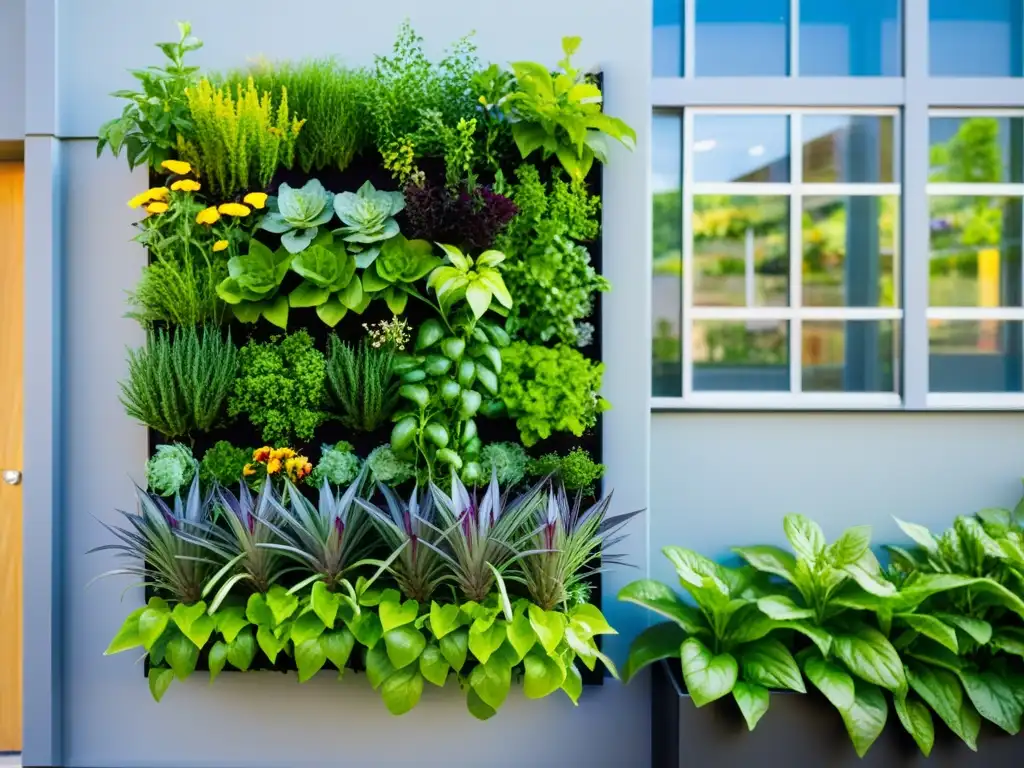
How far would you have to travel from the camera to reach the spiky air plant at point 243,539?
2445 mm

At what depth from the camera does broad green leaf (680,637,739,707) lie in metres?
2.31

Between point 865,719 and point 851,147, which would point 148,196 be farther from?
point 865,719

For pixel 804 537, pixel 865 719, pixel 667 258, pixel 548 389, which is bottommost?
pixel 865 719

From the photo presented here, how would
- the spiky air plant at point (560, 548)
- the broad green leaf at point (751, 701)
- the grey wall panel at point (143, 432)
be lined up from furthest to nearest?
the grey wall panel at point (143, 432) < the spiky air plant at point (560, 548) < the broad green leaf at point (751, 701)

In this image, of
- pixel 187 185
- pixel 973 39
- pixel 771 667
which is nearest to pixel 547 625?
pixel 771 667

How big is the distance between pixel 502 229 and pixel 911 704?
6.50 feet

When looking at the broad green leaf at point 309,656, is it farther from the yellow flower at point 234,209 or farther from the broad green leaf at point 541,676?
the yellow flower at point 234,209

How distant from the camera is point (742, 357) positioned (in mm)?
3139

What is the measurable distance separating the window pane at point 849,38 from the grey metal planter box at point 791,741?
7.83ft

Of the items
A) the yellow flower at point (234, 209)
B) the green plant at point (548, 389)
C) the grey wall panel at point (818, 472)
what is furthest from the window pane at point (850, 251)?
the yellow flower at point (234, 209)

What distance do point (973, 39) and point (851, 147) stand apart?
67 centimetres

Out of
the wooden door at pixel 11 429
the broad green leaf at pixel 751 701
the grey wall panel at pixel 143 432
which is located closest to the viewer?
the broad green leaf at pixel 751 701

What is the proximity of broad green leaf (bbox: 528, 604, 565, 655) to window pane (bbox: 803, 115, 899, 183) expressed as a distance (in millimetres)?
2044

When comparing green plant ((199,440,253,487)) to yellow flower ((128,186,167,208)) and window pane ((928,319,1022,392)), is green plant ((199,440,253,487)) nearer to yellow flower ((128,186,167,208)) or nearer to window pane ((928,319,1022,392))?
yellow flower ((128,186,167,208))
